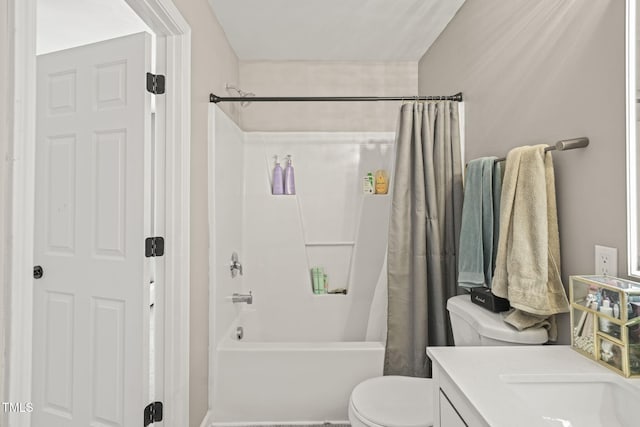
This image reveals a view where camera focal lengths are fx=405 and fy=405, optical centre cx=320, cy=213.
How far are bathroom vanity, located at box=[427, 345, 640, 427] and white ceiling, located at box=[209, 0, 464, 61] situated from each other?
2014 millimetres

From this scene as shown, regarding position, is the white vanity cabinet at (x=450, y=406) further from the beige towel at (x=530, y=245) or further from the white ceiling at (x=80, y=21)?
the white ceiling at (x=80, y=21)

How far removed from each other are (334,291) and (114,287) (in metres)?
1.70

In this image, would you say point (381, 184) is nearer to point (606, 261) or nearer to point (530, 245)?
point (530, 245)

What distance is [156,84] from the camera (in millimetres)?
1802

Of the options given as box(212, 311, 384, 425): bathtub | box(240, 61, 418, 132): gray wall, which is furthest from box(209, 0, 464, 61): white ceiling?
box(212, 311, 384, 425): bathtub

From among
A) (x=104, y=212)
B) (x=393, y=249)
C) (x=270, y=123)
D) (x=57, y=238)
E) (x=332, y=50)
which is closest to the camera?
(x=104, y=212)

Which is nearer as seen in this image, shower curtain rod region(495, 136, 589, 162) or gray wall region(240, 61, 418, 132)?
shower curtain rod region(495, 136, 589, 162)

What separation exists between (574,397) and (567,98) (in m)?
1.00

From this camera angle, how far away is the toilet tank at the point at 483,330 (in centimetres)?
145

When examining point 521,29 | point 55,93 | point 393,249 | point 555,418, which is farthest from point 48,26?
point 555,418

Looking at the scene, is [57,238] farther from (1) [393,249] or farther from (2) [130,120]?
(1) [393,249]

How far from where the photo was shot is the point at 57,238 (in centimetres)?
196

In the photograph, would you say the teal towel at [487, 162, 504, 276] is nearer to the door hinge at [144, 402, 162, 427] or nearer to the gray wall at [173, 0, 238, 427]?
the gray wall at [173, 0, 238, 427]

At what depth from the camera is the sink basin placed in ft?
3.30
